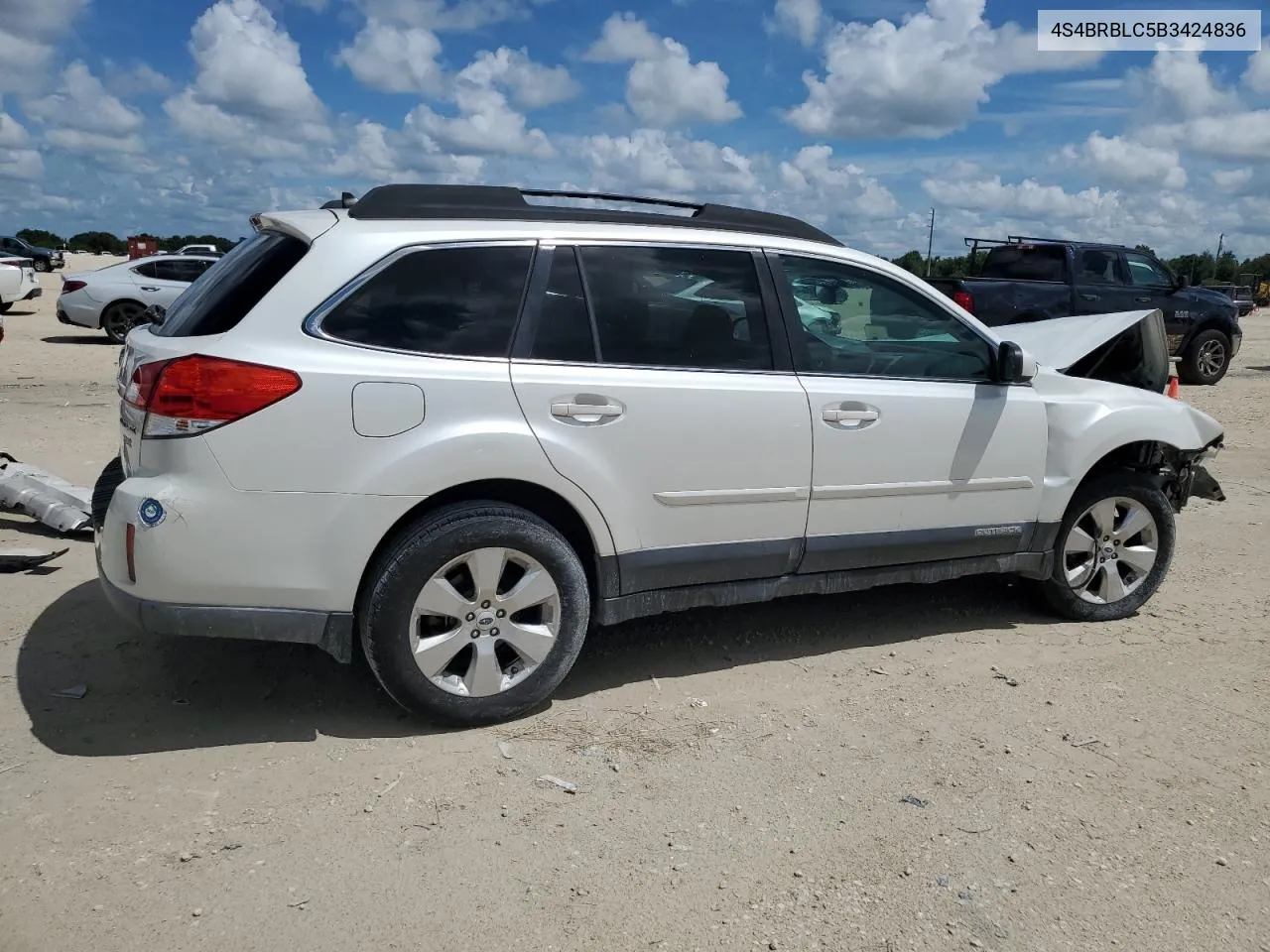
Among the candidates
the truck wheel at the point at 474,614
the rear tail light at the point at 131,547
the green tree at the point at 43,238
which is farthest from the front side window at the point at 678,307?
the green tree at the point at 43,238

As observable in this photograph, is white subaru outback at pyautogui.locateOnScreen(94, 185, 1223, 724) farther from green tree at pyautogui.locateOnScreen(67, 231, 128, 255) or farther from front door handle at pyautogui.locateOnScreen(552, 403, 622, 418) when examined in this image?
green tree at pyautogui.locateOnScreen(67, 231, 128, 255)

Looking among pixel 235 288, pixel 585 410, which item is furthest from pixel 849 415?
pixel 235 288

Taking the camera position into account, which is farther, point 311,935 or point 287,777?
point 287,777

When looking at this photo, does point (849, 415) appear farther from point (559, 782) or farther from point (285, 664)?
point (285, 664)

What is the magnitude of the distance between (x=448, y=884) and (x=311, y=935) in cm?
38

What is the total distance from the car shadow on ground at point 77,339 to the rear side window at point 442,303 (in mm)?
15556

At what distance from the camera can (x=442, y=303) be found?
12.1 ft

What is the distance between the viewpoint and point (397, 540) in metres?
3.60

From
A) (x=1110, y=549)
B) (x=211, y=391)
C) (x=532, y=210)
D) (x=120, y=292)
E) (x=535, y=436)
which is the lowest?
(x=1110, y=549)

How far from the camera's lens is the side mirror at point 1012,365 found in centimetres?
457

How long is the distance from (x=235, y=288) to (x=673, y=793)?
88.4 inches

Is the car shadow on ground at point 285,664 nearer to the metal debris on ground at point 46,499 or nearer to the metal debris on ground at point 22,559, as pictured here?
the metal debris on ground at point 22,559

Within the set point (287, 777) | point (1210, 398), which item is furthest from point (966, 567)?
point (1210, 398)

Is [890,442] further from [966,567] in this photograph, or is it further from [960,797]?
[960,797]
